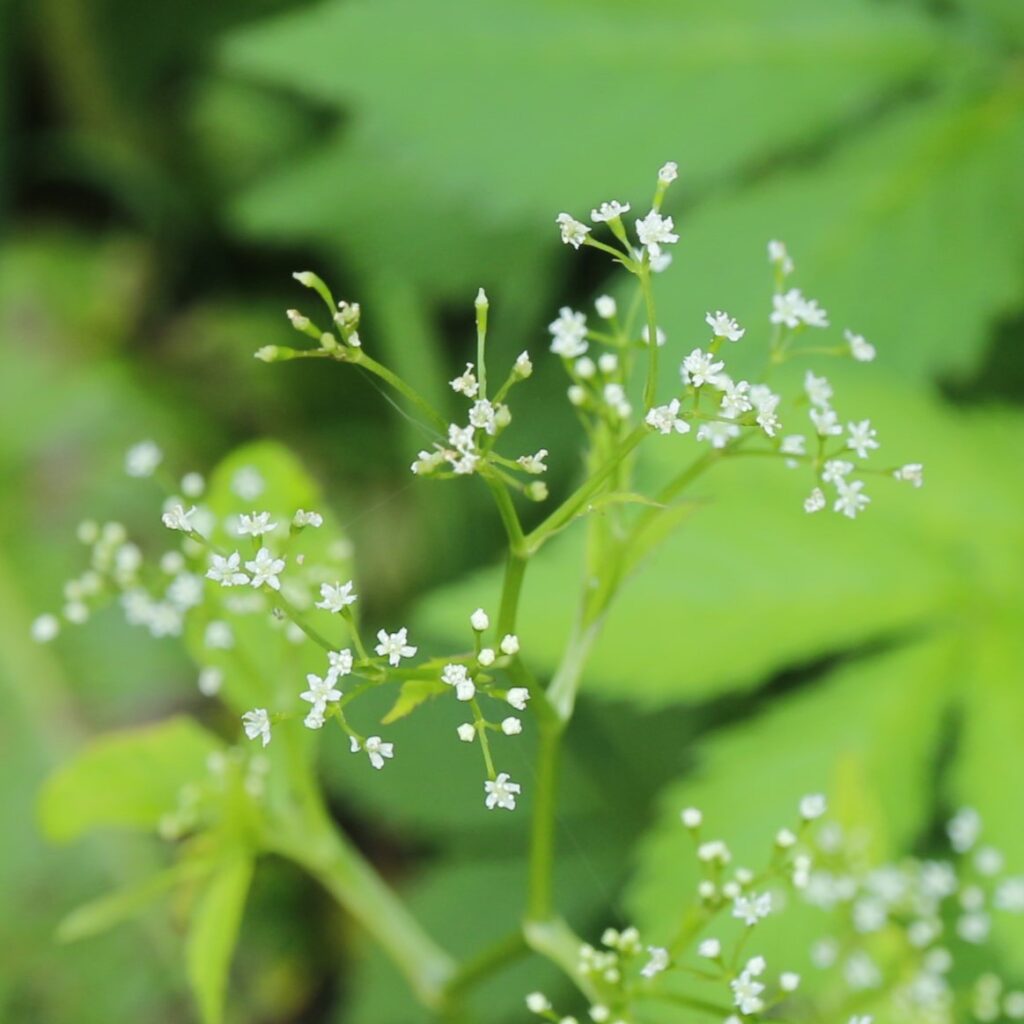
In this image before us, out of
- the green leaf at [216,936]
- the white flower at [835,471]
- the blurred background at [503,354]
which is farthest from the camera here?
the blurred background at [503,354]

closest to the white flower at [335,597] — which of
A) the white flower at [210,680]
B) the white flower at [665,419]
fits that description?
the white flower at [665,419]

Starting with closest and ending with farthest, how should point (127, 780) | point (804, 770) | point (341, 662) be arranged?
point (341, 662)
point (127, 780)
point (804, 770)

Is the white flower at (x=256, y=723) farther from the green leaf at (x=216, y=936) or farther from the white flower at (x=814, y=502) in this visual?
the green leaf at (x=216, y=936)

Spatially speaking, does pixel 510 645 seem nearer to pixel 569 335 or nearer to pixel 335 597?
pixel 335 597

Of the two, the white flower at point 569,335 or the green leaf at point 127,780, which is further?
the green leaf at point 127,780

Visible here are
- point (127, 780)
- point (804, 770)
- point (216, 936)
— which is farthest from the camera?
point (804, 770)

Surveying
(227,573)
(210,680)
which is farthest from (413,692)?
(210,680)

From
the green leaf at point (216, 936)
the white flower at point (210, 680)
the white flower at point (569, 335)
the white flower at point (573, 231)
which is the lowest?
the green leaf at point (216, 936)

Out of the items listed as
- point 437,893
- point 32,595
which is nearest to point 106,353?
point 32,595
